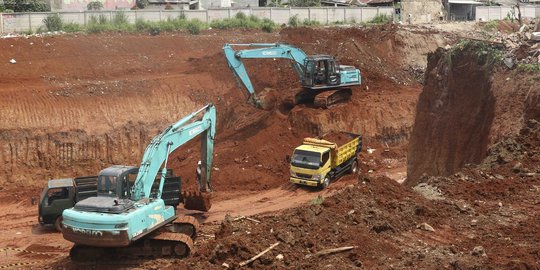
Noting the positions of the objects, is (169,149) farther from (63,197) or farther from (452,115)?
(452,115)

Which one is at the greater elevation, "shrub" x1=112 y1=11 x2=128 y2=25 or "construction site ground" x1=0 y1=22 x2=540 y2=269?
"shrub" x1=112 y1=11 x2=128 y2=25

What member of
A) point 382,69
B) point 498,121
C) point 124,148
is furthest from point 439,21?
point 498,121

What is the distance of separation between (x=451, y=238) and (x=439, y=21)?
149 ft

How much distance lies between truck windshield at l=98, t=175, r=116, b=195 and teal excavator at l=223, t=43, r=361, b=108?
14959mm

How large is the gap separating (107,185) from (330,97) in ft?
59.6

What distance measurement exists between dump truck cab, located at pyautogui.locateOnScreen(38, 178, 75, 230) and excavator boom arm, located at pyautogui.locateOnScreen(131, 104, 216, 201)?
14.8 feet

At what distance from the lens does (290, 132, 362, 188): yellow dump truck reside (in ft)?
92.4

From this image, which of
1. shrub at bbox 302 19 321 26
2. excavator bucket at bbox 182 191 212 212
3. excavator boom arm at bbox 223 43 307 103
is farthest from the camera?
shrub at bbox 302 19 321 26

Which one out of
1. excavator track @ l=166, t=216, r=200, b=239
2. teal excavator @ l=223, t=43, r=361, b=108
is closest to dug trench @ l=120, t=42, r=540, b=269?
excavator track @ l=166, t=216, r=200, b=239

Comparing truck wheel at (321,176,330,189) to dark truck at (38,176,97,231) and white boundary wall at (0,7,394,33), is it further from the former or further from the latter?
white boundary wall at (0,7,394,33)

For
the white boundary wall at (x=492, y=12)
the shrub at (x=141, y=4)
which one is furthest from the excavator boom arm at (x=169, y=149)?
the white boundary wall at (x=492, y=12)

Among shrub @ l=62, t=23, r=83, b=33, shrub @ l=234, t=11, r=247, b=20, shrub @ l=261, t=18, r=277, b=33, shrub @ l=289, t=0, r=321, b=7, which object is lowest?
shrub @ l=261, t=18, r=277, b=33

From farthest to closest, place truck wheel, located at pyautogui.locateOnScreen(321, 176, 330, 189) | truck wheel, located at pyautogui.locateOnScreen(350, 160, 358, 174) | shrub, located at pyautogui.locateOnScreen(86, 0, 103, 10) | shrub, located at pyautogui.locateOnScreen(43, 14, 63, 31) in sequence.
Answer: shrub, located at pyautogui.locateOnScreen(86, 0, 103, 10)
shrub, located at pyautogui.locateOnScreen(43, 14, 63, 31)
truck wheel, located at pyautogui.locateOnScreen(350, 160, 358, 174)
truck wheel, located at pyautogui.locateOnScreen(321, 176, 330, 189)

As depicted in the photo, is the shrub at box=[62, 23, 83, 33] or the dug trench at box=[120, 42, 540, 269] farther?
the shrub at box=[62, 23, 83, 33]
